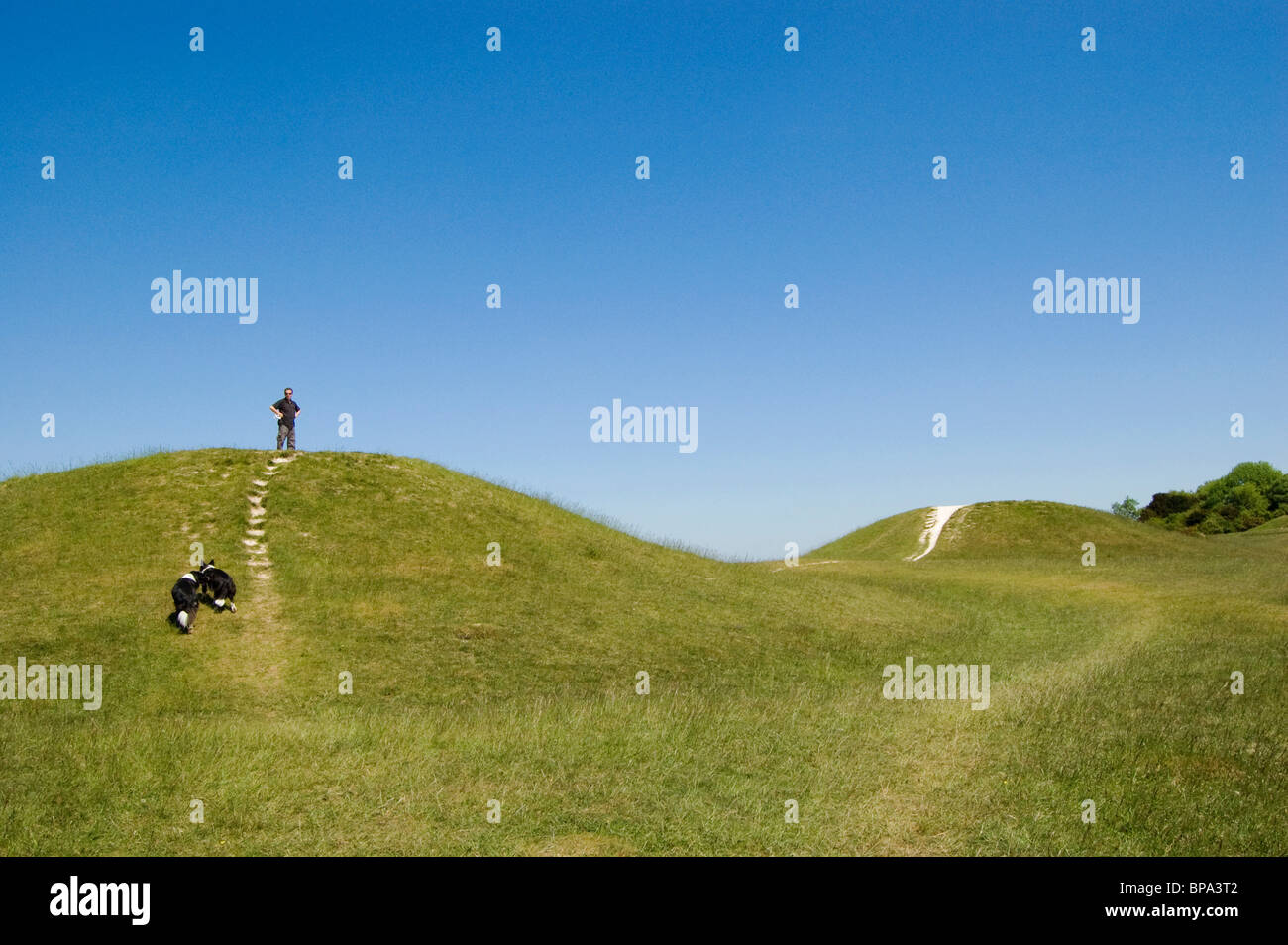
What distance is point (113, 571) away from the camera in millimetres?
31594

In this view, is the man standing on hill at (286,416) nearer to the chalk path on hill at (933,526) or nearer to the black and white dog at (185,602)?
the black and white dog at (185,602)

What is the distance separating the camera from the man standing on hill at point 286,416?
4109 centimetres

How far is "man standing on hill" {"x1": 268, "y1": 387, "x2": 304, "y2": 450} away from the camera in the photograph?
4109cm

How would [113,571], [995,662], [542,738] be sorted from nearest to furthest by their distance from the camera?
[542,738]
[995,662]
[113,571]

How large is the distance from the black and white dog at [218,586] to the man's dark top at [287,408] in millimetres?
13428

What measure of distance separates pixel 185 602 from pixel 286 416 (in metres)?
15.6

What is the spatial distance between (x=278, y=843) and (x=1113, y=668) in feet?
78.9

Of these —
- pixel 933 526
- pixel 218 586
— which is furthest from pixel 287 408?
pixel 933 526

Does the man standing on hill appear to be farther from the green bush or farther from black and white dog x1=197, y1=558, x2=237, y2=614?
the green bush

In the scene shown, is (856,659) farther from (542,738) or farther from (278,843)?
(278,843)

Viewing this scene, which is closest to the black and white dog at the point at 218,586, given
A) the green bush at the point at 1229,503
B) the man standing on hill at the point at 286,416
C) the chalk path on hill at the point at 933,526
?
the man standing on hill at the point at 286,416

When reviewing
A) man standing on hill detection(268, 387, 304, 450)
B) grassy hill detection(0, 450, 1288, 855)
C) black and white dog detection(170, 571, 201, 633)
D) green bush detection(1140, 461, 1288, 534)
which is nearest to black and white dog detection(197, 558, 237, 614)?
black and white dog detection(170, 571, 201, 633)
